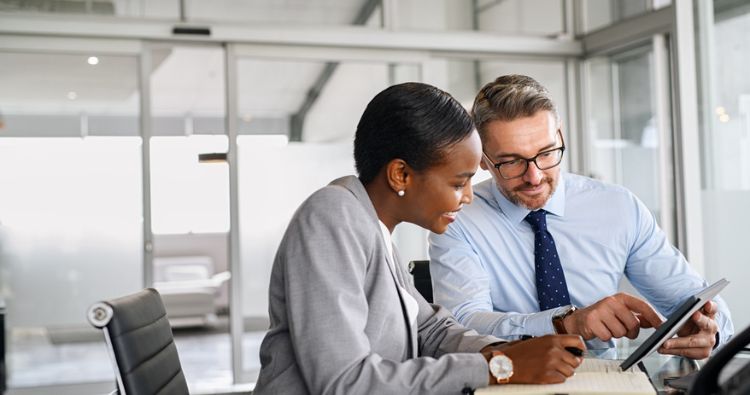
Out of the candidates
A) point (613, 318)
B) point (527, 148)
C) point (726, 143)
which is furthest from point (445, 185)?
point (726, 143)

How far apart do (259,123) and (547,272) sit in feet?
12.6

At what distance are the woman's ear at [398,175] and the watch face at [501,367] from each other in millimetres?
331

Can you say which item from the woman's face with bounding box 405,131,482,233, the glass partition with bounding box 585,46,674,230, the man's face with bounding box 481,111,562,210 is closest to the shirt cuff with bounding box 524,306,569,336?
the man's face with bounding box 481,111,562,210

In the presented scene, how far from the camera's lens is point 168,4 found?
5.63m

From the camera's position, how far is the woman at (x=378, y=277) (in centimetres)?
129

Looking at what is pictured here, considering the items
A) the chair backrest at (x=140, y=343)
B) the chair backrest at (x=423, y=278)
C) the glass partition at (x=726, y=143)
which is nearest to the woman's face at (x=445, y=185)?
→ the chair backrest at (x=140, y=343)

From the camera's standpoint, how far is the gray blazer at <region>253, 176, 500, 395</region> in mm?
1285

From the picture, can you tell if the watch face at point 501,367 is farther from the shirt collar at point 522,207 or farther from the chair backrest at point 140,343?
the shirt collar at point 522,207

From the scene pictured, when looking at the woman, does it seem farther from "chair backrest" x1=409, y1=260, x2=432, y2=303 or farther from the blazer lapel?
"chair backrest" x1=409, y1=260, x2=432, y2=303

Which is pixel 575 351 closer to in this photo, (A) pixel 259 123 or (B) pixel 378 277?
(B) pixel 378 277

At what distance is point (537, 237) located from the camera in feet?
7.36

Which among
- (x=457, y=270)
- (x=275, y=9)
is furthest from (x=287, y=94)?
(x=457, y=270)

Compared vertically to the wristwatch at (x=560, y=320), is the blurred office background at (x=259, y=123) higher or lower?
higher

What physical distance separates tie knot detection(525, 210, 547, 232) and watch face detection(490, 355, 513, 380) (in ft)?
3.13
